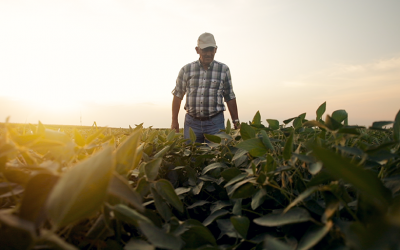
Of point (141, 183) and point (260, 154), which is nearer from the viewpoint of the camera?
point (141, 183)

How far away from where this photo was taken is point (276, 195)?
0.77m

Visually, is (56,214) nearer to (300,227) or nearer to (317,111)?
(300,227)

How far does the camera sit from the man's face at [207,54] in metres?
5.82

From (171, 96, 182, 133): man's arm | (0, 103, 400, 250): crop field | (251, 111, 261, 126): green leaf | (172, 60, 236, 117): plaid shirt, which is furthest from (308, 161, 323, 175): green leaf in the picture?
(171, 96, 182, 133): man's arm

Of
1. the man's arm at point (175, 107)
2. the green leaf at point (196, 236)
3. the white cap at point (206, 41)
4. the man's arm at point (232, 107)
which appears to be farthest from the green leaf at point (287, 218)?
the man's arm at point (175, 107)

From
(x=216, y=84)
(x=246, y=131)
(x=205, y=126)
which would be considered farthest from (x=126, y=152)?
(x=216, y=84)

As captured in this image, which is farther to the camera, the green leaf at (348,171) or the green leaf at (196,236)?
the green leaf at (196,236)

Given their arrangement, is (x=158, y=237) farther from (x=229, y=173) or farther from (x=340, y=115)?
(x=340, y=115)

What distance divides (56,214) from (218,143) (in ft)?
2.77

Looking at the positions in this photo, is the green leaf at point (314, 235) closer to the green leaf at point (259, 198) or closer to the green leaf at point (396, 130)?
the green leaf at point (259, 198)

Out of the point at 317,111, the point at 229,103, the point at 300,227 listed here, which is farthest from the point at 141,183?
the point at 229,103

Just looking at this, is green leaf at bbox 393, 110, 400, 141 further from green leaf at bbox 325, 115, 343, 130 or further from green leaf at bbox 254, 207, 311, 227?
green leaf at bbox 254, 207, 311, 227

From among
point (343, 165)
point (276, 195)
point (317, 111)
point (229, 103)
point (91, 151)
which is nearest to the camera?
point (343, 165)

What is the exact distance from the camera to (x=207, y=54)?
5.86 m
